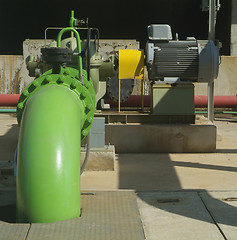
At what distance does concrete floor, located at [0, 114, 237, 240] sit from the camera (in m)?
3.68

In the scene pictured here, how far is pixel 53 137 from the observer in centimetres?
367

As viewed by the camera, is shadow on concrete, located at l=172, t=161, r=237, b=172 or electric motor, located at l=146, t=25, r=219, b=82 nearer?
shadow on concrete, located at l=172, t=161, r=237, b=172

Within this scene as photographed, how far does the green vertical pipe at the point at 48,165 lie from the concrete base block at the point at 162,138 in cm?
351

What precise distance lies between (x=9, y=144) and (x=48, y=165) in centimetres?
452

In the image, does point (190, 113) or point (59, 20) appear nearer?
point (190, 113)

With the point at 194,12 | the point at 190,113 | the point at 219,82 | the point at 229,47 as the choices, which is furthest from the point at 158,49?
the point at 194,12

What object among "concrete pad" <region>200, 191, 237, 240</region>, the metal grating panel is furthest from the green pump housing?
"concrete pad" <region>200, 191, 237, 240</region>

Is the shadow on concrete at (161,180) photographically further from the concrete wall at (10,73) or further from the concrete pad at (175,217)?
the concrete wall at (10,73)

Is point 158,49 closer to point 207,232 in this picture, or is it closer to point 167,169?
point 167,169

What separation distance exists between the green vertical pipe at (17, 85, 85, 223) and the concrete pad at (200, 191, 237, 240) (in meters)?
1.05

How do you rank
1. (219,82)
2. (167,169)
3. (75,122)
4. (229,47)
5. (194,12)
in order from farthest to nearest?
1. (194,12)
2. (229,47)
3. (219,82)
4. (167,169)
5. (75,122)

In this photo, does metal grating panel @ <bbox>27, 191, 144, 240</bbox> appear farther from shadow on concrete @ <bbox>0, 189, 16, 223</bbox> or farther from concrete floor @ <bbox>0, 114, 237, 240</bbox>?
shadow on concrete @ <bbox>0, 189, 16, 223</bbox>

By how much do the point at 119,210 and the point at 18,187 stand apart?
80cm

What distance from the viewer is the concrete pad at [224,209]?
11.9 ft
